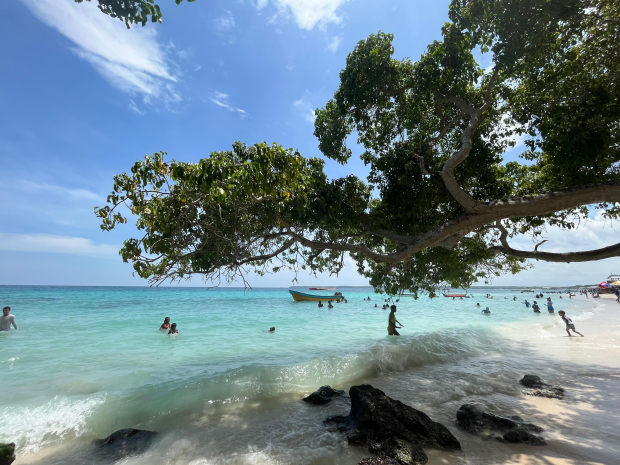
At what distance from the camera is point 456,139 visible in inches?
326

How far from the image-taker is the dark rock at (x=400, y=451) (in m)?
3.56

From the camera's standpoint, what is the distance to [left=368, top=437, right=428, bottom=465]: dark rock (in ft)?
11.7

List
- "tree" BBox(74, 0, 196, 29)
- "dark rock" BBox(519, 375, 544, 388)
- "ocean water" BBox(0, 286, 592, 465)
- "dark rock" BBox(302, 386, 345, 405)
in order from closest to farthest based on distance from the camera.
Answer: "tree" BBox(74, 0, 196, 29), "ocean water" BBox(0, 286, 592, 465), "dark rock" BBox(302, 386, 345, 405), "dark rock" BBox(519, 375, 544, 388)

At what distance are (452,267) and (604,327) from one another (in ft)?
47.5

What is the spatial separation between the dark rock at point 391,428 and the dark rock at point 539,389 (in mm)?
3508

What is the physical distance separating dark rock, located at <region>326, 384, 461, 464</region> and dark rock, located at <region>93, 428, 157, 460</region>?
302 cm

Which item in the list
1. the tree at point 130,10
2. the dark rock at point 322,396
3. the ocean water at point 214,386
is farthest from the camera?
the dark rock at point 322,396

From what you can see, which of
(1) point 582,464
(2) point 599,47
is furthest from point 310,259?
(2) point 599,47

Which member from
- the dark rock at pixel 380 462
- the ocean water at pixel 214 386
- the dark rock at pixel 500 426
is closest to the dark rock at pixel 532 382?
the ocean water at pixel 214 386

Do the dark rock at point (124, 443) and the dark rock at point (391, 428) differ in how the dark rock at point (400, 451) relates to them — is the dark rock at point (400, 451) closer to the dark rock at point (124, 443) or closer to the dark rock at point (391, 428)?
the dark rock at point (391, 428)

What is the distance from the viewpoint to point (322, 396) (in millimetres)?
6148

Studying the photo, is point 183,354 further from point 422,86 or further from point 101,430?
point 422,86

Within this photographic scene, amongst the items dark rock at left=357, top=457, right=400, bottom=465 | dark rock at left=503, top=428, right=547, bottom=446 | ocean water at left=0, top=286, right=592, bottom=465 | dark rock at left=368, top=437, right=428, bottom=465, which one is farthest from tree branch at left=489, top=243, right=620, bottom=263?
dark rock at left=357, top=457, right=400, bottom=465

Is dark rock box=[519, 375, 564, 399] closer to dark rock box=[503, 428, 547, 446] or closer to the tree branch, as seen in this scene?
dark rock box=[503, 428, 547, 446]
